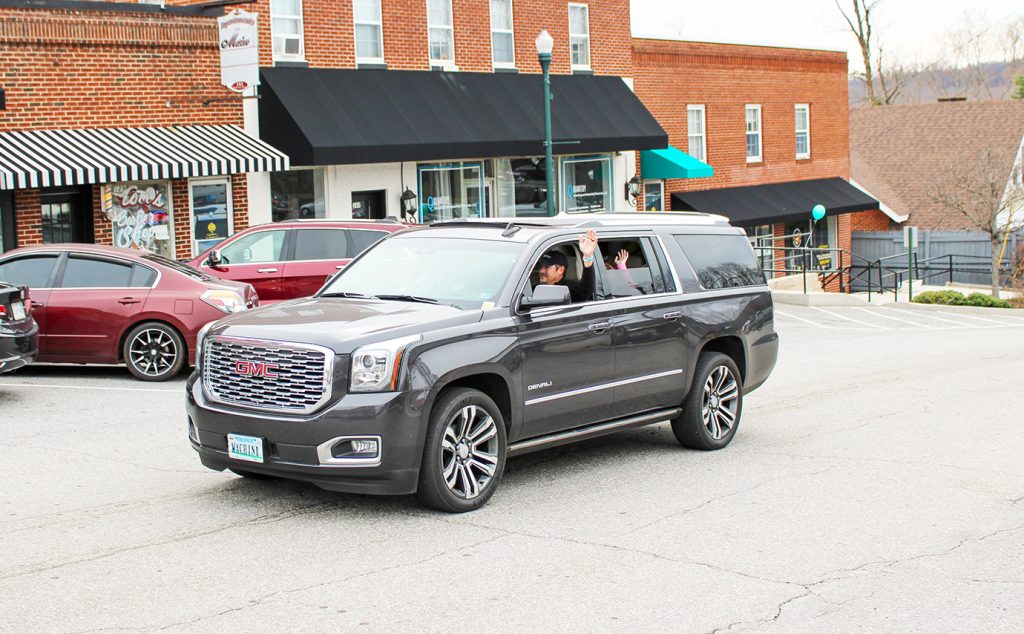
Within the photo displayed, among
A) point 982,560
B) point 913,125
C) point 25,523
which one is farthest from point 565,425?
point 913,125

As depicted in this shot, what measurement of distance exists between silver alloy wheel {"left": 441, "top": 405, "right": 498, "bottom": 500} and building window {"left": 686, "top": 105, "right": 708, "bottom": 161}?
27870 mm

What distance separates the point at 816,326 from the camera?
82.1 ft

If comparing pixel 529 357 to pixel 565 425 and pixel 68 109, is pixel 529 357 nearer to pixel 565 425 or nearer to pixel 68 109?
pixel 565 425

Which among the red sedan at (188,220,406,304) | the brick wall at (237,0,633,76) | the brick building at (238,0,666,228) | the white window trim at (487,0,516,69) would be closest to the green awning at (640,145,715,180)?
the brick building at (238,0,666,228)

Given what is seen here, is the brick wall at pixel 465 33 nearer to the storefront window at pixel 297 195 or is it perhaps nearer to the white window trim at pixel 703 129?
the storefront window at pixel 297 195

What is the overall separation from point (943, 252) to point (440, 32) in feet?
88.6

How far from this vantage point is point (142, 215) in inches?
849

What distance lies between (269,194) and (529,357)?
1626 centimetres

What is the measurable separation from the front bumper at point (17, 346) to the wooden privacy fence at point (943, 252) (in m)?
37.1

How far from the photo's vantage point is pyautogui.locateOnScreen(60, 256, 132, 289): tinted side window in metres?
14.5

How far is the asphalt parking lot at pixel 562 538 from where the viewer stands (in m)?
6.07

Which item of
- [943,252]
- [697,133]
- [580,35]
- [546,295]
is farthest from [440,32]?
[943,252]

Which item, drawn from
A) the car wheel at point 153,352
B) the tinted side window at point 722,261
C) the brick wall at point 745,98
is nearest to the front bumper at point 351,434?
the tinted side window at point 722,261

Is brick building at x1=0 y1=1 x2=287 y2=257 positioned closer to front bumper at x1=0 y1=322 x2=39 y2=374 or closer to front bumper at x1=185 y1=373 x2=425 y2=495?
front bumper at x1=0 y1=322 x2=39 y2=374
